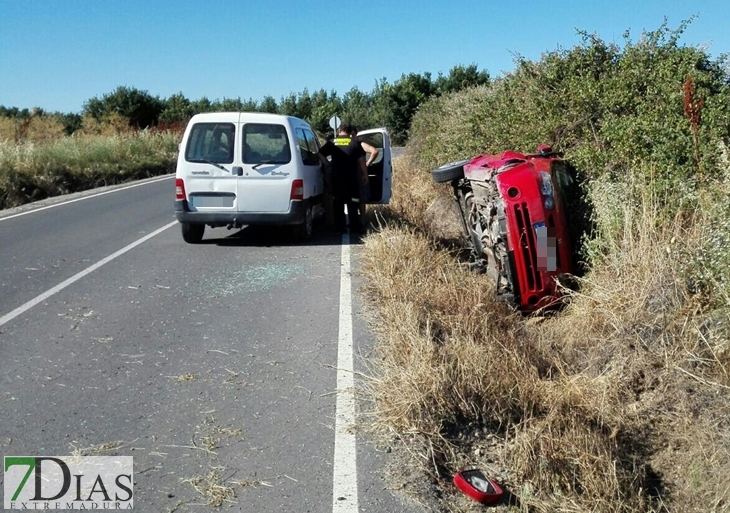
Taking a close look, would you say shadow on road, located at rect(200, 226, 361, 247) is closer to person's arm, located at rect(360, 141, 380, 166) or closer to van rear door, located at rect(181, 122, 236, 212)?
van rear door, located at rect(181, 122, 236, 212)

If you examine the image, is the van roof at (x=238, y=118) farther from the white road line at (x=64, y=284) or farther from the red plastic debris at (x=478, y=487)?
the red plastic debris at (x=478, y=487)

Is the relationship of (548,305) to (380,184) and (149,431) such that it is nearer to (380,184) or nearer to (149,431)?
(149,431)

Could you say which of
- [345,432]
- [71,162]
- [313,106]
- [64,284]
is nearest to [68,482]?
[345,432]

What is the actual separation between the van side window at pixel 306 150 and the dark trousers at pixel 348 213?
709 millimetres

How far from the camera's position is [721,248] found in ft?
18.5

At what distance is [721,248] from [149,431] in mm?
4124

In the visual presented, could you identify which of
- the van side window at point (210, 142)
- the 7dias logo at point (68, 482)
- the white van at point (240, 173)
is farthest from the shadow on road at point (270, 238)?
the 7dias logo at point (68, 482)

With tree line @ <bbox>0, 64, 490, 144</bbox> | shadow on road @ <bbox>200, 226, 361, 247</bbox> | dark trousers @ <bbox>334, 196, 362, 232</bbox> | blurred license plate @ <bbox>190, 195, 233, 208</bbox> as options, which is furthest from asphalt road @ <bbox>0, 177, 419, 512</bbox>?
tree line @ <bbox>0, 64, 490, 144</bbox>

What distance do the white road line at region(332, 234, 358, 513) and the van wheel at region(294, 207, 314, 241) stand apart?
417 cm

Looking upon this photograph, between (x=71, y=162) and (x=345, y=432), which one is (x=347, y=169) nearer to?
(x=345, y=432)

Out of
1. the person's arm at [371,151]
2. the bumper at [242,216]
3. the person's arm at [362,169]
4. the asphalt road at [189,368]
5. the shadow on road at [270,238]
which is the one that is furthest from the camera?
the person's arm at [371,151]

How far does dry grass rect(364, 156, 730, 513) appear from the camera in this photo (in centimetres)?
448

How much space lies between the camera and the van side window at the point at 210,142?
1144 centimetres

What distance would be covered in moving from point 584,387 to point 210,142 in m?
7.55
